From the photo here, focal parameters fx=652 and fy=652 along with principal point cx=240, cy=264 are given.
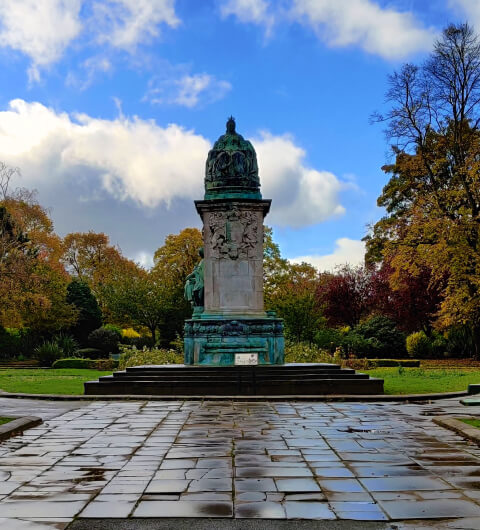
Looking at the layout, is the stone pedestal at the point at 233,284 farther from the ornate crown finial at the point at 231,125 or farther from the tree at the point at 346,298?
the tree at the point at 346,298

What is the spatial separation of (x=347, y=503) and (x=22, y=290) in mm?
39575

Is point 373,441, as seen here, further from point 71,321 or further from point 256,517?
point 71,321

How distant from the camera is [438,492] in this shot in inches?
232

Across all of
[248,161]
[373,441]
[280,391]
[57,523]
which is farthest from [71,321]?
[57,523]

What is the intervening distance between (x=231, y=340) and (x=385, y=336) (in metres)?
23.2

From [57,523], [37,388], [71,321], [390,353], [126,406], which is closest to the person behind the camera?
[57,523]

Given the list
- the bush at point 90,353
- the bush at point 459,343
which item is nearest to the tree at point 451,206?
the bush at point 459,343

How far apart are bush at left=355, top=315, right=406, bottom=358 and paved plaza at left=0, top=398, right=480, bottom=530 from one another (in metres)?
29.3

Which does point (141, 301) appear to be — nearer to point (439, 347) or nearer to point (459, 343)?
point (439, 347)

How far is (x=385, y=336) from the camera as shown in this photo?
135 ft

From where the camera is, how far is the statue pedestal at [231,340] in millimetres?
19984

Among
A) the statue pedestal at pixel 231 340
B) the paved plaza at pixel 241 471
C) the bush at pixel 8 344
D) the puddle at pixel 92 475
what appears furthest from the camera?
the bush at pixel 8 344

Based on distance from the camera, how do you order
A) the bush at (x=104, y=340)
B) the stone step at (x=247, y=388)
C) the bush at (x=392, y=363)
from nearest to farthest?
the stone step at (x=247, y=388) → the bush at (x=392, y=363) → the bush at (x=104, y=340)

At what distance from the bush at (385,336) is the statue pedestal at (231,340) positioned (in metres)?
21.4
